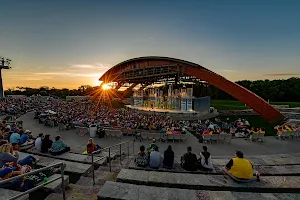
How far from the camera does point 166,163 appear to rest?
5773 millimetres

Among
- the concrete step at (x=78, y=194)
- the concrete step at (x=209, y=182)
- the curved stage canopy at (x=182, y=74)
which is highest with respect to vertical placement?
the curved stage canopy at (x=182, y=74)

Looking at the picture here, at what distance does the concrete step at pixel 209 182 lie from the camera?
172 inches

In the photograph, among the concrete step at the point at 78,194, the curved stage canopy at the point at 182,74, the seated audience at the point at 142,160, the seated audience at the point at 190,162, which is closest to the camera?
the concrete step at the point at 78,194

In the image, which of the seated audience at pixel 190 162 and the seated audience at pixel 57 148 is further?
the seated audience at pixel 57 148

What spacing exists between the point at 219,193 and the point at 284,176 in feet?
9.22

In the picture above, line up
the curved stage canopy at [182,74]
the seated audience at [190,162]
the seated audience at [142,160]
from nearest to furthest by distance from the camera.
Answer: the seated audience at [190,162], the seated audience at [142,160], the curved stage canopy at [182,74]

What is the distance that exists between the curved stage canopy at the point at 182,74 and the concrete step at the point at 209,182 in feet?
57.4

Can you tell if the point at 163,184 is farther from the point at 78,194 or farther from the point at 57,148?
the point at 57,148

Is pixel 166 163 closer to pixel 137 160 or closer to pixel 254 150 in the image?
pixel 137 160

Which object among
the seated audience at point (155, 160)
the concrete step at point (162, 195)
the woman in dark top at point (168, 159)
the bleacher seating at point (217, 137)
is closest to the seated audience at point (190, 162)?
the woman in dark top at point (168, 159)

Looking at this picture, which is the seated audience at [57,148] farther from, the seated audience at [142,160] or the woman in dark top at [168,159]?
the woman in dark top at [168,159]

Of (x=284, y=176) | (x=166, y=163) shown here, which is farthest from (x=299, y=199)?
(x=166, y=163)

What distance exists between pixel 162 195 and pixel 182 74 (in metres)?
27.9

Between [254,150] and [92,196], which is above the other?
[92,196]
